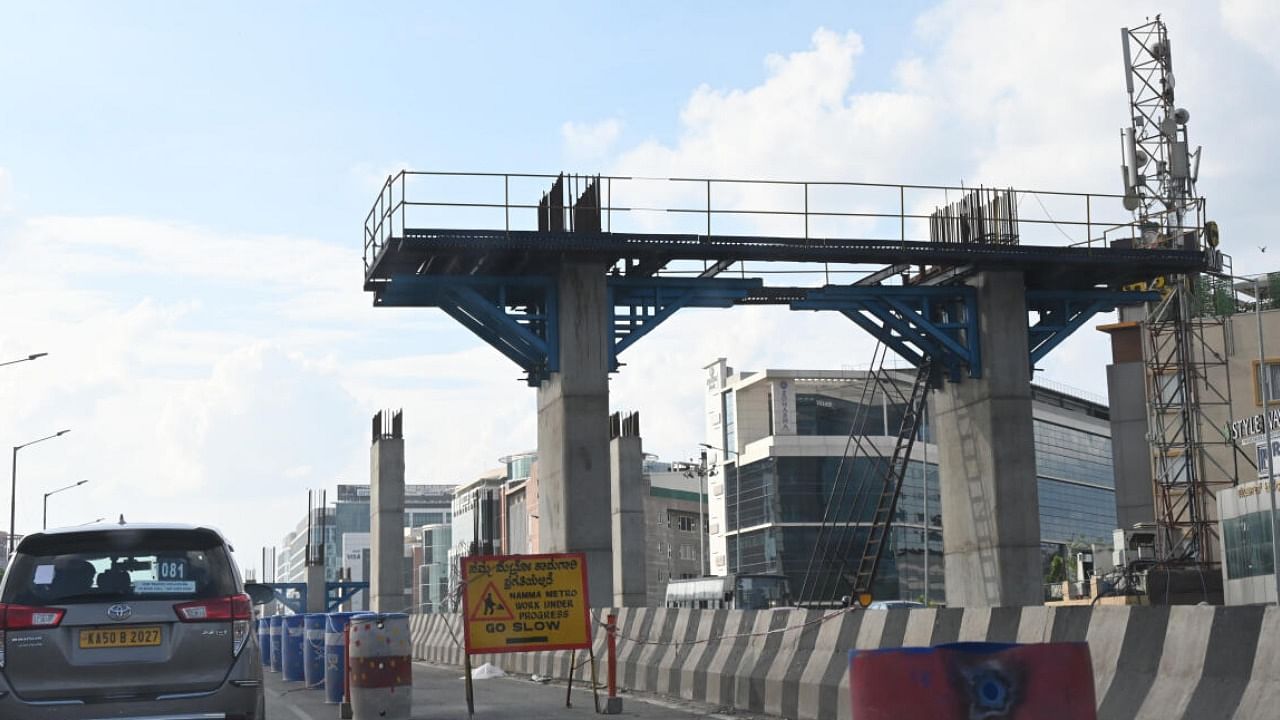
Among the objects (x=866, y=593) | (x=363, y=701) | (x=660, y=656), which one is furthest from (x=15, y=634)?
(x=866, y=593)

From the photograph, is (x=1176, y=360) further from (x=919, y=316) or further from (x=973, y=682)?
(x=973, y=682)

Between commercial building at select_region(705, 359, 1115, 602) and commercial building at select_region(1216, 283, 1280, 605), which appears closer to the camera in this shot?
commercial building at select_region(1216, 283, 1280, 605)

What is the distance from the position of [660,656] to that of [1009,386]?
1668cm

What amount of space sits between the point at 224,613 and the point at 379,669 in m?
6.21

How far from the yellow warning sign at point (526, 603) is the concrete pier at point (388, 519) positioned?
3716cm

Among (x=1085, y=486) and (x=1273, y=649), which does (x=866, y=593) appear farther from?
(x=1085, y=486)

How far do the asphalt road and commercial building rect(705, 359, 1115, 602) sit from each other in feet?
264

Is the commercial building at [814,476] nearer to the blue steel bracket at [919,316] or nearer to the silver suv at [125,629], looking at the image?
the blue steel bracket at [919,316]

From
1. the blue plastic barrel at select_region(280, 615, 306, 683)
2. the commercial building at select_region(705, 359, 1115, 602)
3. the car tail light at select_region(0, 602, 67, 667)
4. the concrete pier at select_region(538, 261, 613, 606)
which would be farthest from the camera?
the commercial building at select_region(705, 359, 1115, 602)

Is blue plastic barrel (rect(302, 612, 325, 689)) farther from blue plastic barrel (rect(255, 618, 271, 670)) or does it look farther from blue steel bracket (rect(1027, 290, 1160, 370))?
blue steel bracket (rect(1027, 290, 1160, 370))

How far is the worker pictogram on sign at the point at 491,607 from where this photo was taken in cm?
1714

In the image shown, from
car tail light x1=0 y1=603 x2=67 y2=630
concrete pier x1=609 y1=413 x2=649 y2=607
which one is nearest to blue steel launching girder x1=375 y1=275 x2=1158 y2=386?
concrete pier x1=609 y1=413 x2=649 y2=607

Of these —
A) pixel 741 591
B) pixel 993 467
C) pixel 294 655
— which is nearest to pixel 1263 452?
pixel 741 591

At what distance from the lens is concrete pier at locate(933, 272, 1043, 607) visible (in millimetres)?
33531
